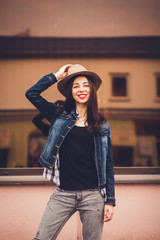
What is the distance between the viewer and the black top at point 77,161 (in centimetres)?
174

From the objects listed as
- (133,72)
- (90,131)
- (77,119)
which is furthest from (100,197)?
(133,72)

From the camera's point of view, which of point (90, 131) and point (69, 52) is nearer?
point (90, 131)

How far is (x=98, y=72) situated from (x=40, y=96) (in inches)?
59.3

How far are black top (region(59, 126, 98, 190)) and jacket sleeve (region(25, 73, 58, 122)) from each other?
0.96 feet

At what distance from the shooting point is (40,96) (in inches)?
74.4

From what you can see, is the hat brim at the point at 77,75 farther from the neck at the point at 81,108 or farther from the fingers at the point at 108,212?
the fingers at the point at 108,212

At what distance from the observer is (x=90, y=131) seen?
69.9 inches

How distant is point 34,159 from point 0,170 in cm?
44

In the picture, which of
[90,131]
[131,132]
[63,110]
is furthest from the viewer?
[131,132]

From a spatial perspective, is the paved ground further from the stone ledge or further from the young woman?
the young woman

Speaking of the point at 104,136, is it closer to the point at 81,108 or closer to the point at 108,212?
the point at 81,108

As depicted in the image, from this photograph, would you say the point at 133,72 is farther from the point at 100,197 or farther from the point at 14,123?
the point at 100,197

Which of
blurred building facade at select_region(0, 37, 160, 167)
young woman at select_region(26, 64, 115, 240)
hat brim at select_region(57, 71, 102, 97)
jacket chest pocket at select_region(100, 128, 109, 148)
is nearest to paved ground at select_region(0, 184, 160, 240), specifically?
blurred building facade at select_region(0, 37, 160, 167)

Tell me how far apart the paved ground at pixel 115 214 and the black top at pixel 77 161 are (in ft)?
3.84
